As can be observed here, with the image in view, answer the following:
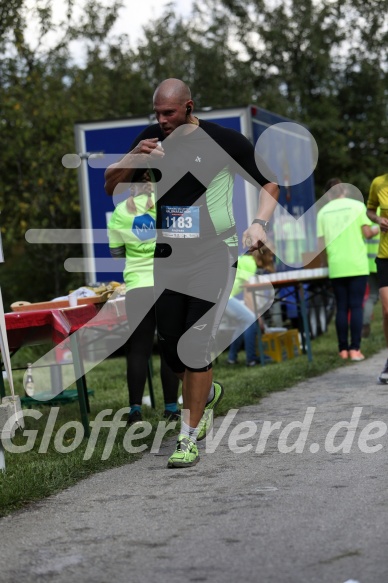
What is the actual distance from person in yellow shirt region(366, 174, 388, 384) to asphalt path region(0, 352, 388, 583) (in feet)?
7.83

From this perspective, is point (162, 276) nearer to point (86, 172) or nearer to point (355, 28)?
point (86, 172)

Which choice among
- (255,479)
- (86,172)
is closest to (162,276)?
(255,479)

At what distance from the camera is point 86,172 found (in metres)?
15.7

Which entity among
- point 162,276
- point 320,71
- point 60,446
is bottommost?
point 60,446

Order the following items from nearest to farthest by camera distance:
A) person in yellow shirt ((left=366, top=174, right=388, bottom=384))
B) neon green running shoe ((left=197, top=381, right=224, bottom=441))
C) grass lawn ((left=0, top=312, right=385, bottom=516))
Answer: grass lawn ((left=0, top=312, right=385, bottom=516)), neon green running shoe ((left=197, top=381, right=224, bottom=441)), person in yellow shirt ((left=366, top=174, right=388, bottom=384))

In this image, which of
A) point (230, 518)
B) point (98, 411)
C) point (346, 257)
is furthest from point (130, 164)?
point (346, 257)

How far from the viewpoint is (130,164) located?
6430 mm

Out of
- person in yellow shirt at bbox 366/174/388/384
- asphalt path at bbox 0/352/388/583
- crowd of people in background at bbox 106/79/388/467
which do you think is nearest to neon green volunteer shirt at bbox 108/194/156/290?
crowd of people in background at bbox 106/79/388/467

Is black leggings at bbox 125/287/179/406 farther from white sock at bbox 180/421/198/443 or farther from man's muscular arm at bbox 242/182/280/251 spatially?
man's muscular arm at bbox 242/182/280/251

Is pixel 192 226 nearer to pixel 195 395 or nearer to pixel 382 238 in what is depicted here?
pixel 195 395

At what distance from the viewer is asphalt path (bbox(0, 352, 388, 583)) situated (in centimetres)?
414

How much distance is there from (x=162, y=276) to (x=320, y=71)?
30.8m

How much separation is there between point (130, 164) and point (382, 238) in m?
4.02

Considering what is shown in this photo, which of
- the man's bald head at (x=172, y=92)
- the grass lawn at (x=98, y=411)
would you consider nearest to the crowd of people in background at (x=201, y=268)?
the man's bald head at (x=172, y=92)
